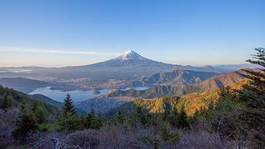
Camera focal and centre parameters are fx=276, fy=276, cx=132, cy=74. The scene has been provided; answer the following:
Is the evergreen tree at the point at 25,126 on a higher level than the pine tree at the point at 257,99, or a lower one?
lower

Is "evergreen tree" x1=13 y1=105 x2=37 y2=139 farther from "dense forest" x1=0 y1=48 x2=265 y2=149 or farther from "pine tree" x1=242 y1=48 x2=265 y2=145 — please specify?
"pine tree" x1=242 y1=48 x2=265 y2=145

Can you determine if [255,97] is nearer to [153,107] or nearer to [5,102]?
[5,102]

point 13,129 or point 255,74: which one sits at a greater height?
point 255,74

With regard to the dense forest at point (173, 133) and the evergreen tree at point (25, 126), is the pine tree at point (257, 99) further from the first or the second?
the evergreen tree at point (25, 126)

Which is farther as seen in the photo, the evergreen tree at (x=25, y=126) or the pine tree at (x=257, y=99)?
the evergreen tree at (x=25, y=126)

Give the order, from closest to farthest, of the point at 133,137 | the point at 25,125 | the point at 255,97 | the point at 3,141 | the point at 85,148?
the point at 255,97
the point at 85,148
the point at 133,137
the point at 3,141
the point at 25,125

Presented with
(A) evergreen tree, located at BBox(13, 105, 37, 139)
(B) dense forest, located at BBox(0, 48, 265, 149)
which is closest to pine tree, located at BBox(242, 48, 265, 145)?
(B) dense forest, located at BBox(0, 48, 265, 149)

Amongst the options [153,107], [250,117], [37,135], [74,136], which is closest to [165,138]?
[74,136]

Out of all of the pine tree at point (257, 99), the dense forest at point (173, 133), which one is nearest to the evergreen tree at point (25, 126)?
the dense forest at point (173, 133)

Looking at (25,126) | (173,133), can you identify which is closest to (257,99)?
(173,133)
